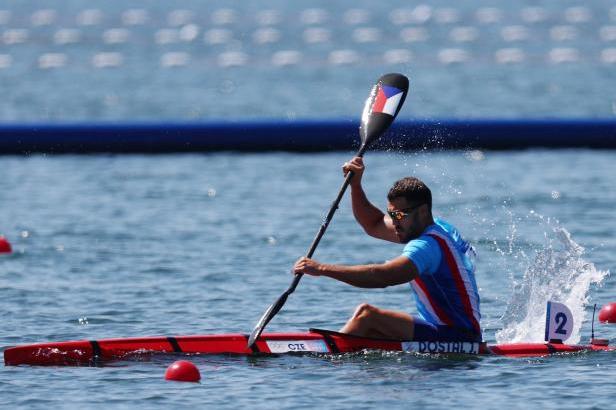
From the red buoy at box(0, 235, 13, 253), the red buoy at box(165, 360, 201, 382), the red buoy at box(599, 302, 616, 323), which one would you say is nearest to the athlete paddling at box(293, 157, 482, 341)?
the red buoy at box(165, 360, 201, 382)

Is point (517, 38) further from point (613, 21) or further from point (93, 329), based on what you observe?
point (93, 329)

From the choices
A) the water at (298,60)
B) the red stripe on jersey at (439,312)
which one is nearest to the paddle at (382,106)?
the red stripe on jersey at (439,312)

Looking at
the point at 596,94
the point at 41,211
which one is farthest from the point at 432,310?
the point at 596,94

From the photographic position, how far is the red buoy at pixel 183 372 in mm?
8164

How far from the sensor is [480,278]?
1198 cm

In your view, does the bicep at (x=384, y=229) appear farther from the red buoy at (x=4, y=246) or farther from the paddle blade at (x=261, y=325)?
the red buoy at (x=4, y=246)

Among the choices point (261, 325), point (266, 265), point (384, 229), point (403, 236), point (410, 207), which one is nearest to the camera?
point (410, 207)

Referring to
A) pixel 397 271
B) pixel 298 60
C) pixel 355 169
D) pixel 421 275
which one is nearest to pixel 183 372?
pixel 397 271

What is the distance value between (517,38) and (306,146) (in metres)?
26.0

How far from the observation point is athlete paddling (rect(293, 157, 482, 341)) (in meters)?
8.25

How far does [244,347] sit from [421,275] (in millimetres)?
1205

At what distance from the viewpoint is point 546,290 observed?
10.1m

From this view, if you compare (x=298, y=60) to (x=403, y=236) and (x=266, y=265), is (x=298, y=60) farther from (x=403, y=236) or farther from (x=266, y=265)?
(x=403, y=236)

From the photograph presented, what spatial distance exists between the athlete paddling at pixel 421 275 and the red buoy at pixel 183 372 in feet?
2.76
